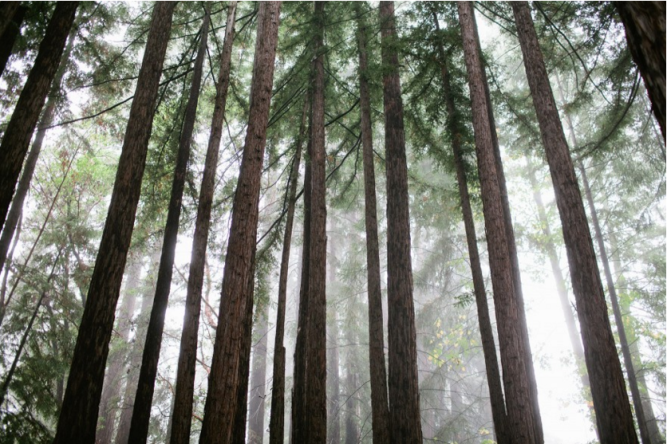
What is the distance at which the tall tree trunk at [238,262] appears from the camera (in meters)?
4.54

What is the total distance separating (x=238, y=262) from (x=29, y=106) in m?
3.77

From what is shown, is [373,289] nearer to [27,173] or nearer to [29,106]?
[29,106]

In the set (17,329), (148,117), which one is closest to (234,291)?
(148,117)

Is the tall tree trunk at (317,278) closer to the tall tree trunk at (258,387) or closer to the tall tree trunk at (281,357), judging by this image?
the tall tree trunk at (281,357)

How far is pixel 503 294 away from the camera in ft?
19.5

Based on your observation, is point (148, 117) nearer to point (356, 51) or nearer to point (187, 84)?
point (187, 84)

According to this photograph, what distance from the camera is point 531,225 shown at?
19.7 m

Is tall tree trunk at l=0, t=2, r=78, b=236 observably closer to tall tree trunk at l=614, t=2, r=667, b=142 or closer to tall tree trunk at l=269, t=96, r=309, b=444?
tall tree trunk at l=269, t=96, r=309, b=444

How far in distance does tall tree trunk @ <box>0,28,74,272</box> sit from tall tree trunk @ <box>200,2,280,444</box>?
207 inches

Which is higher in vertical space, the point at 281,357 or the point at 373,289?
the point at 373,289

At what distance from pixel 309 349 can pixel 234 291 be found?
258 cm

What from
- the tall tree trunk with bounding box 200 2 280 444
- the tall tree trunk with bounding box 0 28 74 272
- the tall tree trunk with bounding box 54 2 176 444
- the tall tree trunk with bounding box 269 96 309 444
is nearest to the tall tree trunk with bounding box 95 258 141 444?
the tall tree trunk with bounding box 0 28 74 272

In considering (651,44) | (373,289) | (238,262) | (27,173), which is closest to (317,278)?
(373,289)

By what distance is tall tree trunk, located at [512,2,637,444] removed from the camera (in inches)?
197
